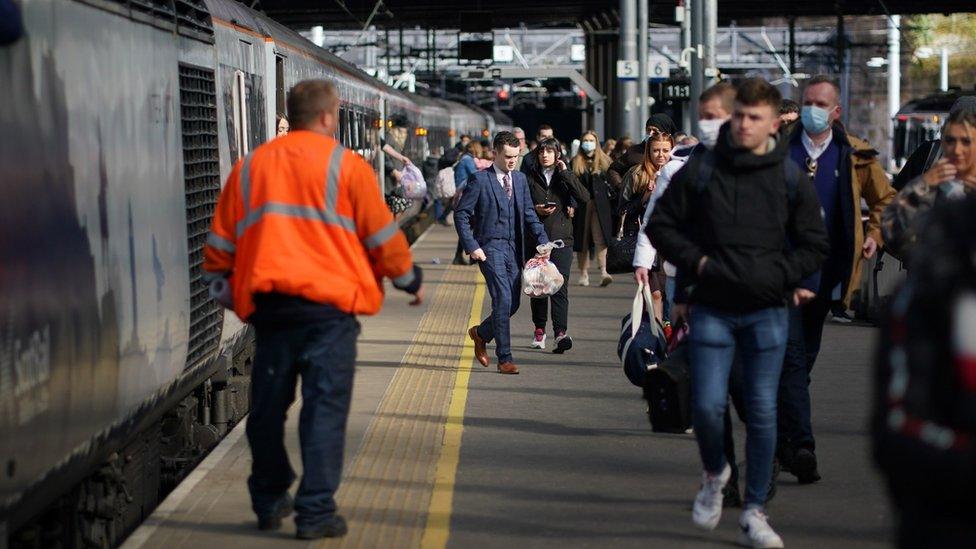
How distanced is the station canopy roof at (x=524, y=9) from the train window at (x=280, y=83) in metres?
29.3

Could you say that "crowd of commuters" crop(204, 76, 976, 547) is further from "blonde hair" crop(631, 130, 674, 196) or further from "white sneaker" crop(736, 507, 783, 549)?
"blonde hair" crop(631, 130, 674, 196)

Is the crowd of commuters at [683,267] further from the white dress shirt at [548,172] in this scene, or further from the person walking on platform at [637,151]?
the white dress shirt at [548,172]

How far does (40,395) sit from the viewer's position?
5375 mm

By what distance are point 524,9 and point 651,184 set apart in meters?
38.6

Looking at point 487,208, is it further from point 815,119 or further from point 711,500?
point 711,500

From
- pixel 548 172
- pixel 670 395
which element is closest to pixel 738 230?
pixel 670 395

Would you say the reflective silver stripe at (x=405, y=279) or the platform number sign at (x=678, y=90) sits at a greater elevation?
the platform number sign at (x=678, y=90)

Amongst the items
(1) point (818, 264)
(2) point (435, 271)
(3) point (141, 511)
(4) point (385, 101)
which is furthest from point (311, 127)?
(4) point (385, 101)

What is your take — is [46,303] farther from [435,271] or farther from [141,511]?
[435,271]

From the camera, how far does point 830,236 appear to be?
26.1ft

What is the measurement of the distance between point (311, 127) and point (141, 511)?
2505 mm

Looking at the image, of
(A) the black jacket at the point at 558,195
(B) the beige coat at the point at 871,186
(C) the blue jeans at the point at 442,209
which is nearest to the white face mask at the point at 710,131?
(B) the beige coat at the point at 871,186

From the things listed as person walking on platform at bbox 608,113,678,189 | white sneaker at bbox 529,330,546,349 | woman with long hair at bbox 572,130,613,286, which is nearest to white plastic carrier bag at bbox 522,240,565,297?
white sneaker at bbox 529,330,546,349

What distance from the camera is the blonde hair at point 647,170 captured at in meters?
11.1
